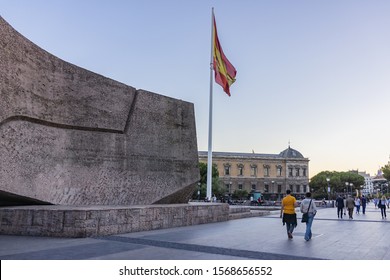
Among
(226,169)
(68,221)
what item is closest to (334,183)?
(226,169)

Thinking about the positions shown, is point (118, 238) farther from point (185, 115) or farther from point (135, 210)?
point (185, 115)

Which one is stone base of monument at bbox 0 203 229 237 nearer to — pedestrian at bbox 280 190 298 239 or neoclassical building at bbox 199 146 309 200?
pedestrian at bbox 280 190 298 239

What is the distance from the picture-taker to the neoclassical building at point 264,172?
8756cm

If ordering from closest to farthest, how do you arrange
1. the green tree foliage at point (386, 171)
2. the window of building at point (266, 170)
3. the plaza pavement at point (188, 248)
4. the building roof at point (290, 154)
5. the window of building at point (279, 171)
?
1. the plaza pavement at point (188, 248)
2. the green tree foliage at point (386, 171)
3. the window of building at point (266, 170)
4. the window of building at point (279, 171)
5. the building roof at point (290, 154)

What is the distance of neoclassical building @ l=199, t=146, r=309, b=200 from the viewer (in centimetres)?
8756

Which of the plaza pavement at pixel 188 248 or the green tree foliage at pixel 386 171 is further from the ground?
the green tree foliage at pixel 386 171

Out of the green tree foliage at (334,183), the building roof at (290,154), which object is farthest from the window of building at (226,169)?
the green tree foliage at (334,183)

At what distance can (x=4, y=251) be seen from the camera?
5.64 metres

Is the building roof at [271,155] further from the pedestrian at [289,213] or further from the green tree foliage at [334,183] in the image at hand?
the pedestrian at [289,213]

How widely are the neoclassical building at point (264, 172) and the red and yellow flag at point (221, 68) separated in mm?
67683

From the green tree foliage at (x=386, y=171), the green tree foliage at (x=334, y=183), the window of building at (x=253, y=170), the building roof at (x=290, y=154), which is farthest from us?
the building roof at (x=290, y=154)

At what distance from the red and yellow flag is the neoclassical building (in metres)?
67.7

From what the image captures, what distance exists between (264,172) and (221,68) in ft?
242

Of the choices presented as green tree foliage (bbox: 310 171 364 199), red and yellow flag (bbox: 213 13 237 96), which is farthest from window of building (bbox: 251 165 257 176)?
red and yellow flag (bbox: 213 13 237 96)
